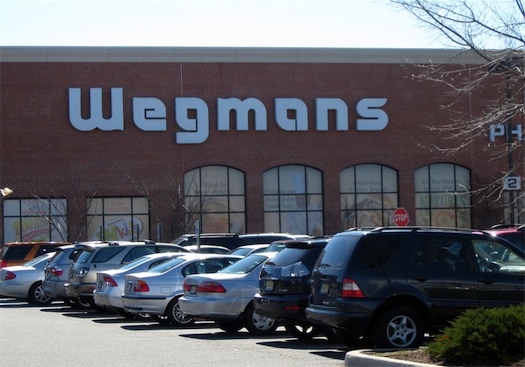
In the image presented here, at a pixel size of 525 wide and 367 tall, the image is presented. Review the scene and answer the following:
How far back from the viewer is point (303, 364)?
1267 cm

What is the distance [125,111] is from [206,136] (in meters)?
4.57

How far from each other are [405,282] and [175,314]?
6.85 meters

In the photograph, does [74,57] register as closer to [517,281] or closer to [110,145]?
[110,145]

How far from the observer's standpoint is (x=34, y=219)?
4950cm

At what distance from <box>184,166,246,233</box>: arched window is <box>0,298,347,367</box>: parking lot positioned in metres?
30.2

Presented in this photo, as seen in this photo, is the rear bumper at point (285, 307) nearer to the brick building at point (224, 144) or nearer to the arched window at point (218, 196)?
the brick building at point (224, 144)

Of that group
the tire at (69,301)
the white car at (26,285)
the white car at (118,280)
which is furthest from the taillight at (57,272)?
the white car at (118,280)

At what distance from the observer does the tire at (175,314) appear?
61.3 ft

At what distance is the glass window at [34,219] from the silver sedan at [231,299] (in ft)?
110

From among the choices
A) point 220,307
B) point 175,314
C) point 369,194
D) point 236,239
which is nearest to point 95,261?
point 175,314

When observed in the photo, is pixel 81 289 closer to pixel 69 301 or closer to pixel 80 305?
pixel 80 305

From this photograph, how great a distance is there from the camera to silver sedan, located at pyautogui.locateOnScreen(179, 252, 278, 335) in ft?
54.3

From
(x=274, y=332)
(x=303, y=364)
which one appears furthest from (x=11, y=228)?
(x=303, y=364)

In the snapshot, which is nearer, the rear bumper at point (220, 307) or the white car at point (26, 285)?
the rear bumper at point (220, 307)
